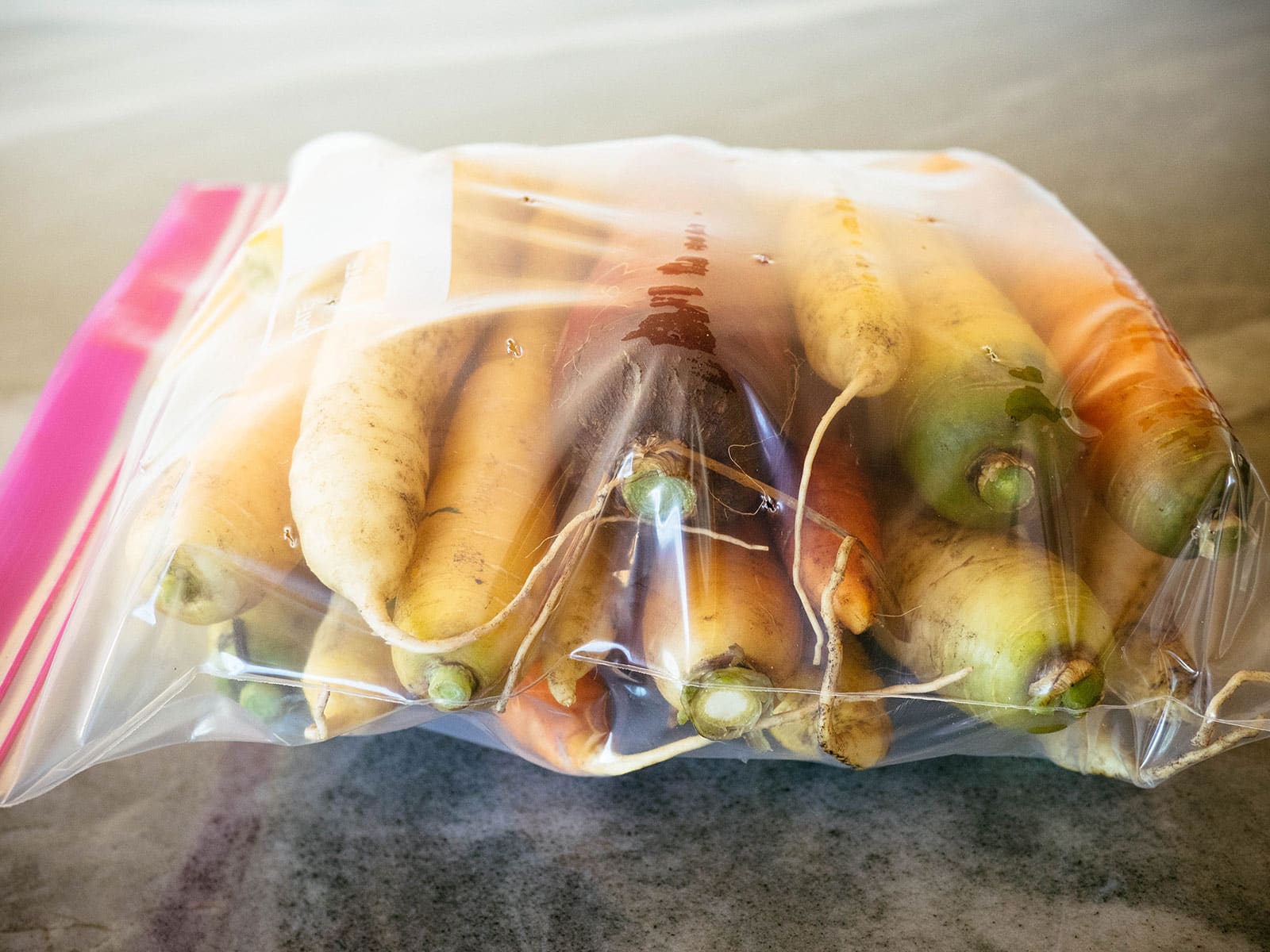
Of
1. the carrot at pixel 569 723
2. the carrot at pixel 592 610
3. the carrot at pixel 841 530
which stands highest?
the carrot at pixel 841 530

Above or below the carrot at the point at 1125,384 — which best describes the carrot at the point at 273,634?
below

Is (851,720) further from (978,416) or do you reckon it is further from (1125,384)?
(1125,384)

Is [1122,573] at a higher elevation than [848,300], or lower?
lower

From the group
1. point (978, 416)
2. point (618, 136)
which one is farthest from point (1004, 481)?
point (618, 136)

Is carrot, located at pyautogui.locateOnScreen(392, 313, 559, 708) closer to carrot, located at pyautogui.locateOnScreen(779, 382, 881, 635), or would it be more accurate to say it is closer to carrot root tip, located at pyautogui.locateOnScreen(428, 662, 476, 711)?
carrot root tip, located at pyautogui.locateOnScreen(428, 662, 476, 711)

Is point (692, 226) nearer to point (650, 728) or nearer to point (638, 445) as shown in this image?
point (638, 445)

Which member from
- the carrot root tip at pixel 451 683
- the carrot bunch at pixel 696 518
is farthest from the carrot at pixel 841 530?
the carrot root tip at pixel 451 683

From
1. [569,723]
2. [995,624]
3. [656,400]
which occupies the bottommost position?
[569,723]

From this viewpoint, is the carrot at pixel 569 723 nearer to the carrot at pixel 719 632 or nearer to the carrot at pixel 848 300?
the carrot at pixel 719 632

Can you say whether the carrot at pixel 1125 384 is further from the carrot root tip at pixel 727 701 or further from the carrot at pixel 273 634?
the carrot at pixel 273 634
